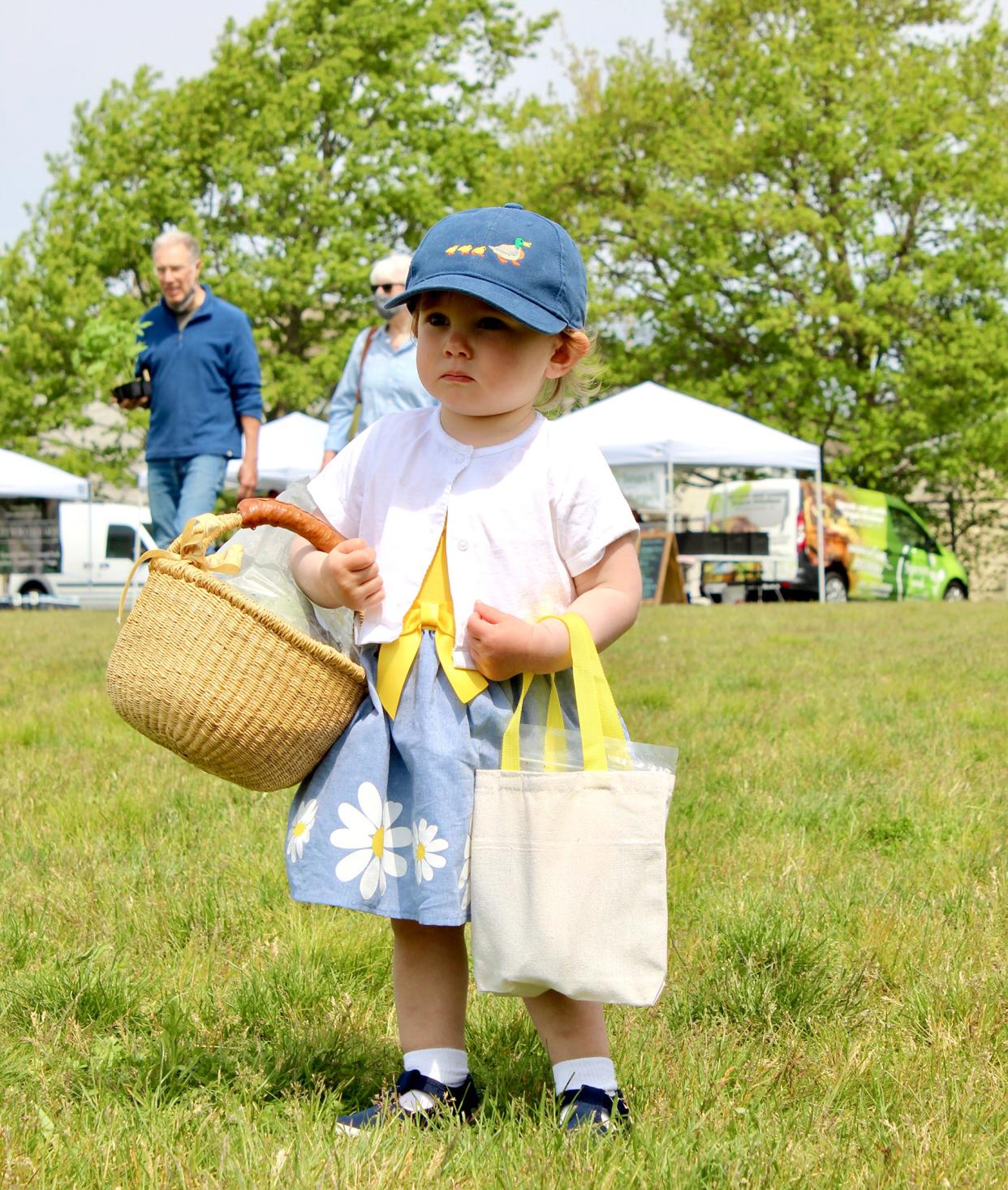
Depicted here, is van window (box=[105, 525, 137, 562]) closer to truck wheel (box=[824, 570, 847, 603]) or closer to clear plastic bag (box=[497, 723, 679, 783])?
truck wheel (box=[824, 570, 847, 603])

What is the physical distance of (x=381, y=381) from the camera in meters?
6.76

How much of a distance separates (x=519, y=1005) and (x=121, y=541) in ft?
77.0

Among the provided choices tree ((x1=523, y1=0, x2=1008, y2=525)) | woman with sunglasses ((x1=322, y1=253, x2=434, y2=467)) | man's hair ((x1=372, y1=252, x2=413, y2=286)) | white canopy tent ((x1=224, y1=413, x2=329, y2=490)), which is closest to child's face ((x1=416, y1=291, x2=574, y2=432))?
woman with sunglasses ((x1=322, y1=253, x2=434, y2=467))

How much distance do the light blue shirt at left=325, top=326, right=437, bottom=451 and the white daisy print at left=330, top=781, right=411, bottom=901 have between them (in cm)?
458

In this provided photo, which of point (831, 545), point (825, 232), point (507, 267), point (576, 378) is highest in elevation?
point (825, 232)

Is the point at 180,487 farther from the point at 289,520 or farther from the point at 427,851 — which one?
the point at 427,851

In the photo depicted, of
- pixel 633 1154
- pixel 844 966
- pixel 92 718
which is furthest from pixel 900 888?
pixel 92 718

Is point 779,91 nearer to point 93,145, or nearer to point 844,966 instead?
point 93,145

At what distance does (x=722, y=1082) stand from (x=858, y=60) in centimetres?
3009

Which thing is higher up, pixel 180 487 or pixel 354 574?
pixel 180 487

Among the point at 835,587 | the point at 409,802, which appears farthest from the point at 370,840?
the point at 835,587

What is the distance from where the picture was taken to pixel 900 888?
335 cm

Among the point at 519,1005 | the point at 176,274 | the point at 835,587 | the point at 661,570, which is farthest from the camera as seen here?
the point at 835,587

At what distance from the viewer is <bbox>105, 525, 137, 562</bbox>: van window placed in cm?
2488
